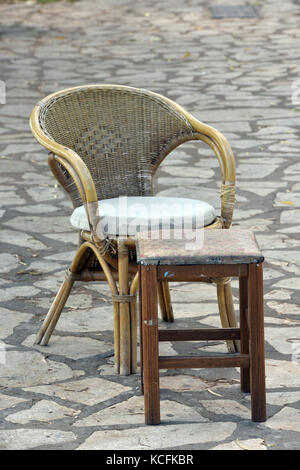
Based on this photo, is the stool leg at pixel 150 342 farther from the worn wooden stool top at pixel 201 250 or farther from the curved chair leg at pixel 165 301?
the curved chair leg at pixel 165 301

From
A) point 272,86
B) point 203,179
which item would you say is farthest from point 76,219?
point 272,86

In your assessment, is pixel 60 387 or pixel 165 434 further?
pixel 60 387

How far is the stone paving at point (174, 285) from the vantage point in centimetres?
297

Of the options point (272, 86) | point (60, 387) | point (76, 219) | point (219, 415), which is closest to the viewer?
point (219, 415)

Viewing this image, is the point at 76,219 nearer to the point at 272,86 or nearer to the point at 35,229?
the point at 35,229

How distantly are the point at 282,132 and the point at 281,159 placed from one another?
82 centimetres

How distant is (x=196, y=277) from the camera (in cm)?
294

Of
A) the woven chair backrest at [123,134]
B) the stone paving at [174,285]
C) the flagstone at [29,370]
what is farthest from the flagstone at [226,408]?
the woven chair backrest at [123,134]

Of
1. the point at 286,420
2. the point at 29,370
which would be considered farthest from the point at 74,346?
the point at 286,420

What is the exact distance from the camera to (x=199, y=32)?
12.7 meters

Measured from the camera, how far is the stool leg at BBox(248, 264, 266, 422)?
2.88m

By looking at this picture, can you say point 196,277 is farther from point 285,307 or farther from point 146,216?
point 285,307

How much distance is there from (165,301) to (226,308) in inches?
14.1

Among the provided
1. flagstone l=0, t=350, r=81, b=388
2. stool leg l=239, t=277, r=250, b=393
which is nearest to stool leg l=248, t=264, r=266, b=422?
stool leg l=239, t=277, r=250, b=393
